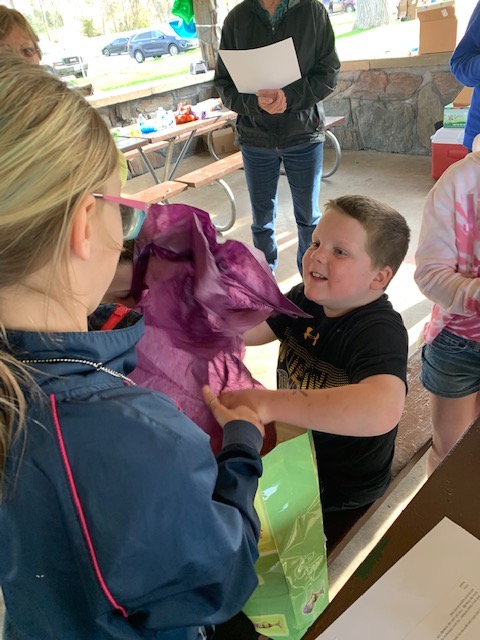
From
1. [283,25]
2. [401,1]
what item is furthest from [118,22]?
[283,25]

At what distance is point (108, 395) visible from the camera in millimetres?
563

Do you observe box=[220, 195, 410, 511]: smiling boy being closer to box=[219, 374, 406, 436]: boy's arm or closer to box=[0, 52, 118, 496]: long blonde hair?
box=[219, 374, 406, 436]: boy's arm

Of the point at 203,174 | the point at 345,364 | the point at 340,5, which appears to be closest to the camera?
the point at 345,364

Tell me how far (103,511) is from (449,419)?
3.55 ft

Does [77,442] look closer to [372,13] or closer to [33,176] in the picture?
[33,176]

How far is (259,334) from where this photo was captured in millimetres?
1272

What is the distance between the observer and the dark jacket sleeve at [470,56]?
2.13 metres

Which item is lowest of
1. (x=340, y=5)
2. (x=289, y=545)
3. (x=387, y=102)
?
(x=387, y=102)

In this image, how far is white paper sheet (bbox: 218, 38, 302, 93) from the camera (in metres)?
2.39

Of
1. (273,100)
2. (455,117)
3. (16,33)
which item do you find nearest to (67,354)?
(273,100)

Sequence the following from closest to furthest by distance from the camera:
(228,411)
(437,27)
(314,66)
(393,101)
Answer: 1. (228,411)
2. (314,66)
3. (437,27)
4. (393,101)

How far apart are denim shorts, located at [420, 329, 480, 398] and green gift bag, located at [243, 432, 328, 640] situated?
1.86 feet

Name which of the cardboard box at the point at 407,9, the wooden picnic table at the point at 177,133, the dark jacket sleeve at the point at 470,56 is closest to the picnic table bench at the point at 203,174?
the wooden picnic table at the point at 177,133

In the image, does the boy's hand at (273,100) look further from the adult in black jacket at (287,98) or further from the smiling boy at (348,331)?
the smiling boy at (348,331)
